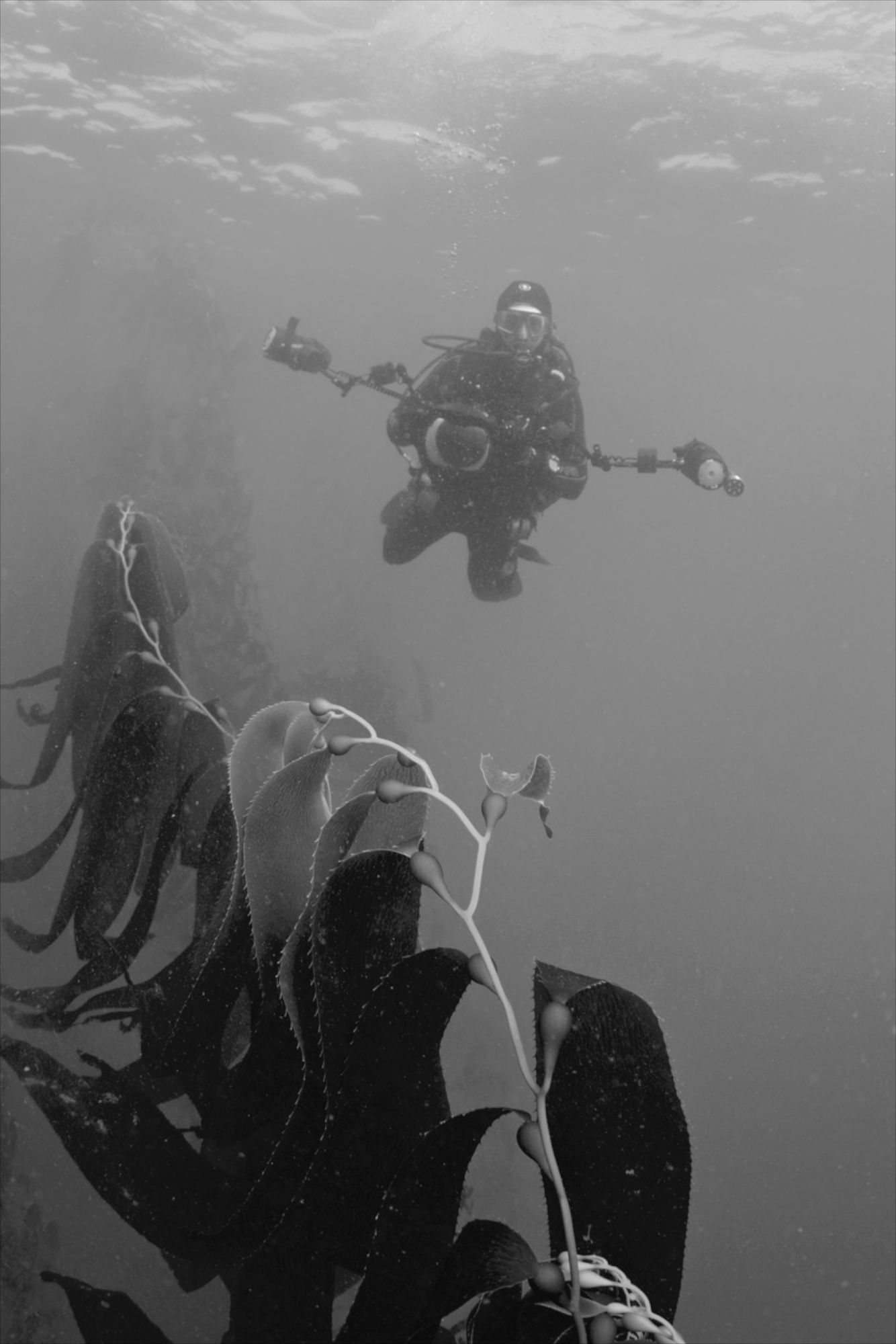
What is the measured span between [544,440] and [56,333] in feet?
87.2

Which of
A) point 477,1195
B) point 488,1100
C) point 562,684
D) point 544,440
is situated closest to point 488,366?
point 544,440

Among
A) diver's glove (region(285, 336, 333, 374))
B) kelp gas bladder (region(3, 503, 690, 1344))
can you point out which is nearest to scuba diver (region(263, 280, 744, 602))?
diver's glove (region(285, 336, 333, 374))

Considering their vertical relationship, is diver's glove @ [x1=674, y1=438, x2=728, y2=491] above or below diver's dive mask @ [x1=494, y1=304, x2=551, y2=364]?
below

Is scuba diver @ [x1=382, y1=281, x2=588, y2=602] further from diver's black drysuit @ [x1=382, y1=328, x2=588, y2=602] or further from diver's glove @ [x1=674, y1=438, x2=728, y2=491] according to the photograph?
diver's glove @ [x1=674, y1=438, x2=728, y2=491]

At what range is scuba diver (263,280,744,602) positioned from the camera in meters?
6.69

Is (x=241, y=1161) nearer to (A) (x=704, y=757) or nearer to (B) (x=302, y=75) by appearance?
(B) (x=302, y=75)

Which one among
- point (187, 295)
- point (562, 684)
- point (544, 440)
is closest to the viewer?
point (544, 440)

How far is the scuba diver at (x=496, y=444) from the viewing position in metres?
7.07

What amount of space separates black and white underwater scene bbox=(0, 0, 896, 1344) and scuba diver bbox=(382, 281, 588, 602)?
46 mm

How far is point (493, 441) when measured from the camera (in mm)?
7199

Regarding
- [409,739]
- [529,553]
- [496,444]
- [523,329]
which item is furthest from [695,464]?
[409,739]

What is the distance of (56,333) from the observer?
27484mm

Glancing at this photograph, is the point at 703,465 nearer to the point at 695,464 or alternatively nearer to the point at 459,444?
the point at 695,464

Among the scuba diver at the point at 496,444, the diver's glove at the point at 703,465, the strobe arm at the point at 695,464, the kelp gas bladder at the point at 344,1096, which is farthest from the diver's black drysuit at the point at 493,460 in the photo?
the kelp gas bladder at the point at 344,1096
